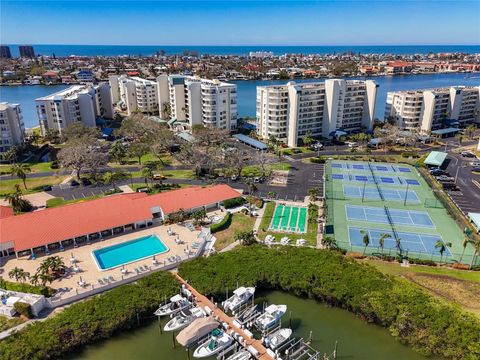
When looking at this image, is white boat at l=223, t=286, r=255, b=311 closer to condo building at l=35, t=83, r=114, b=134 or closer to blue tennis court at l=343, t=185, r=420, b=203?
blue tennis court at l=343, t=185, r=420, b=203

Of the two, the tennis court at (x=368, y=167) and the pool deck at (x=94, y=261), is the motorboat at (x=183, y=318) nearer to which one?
the pool deck at (x=94, y=261)

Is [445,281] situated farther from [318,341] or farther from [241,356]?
[241,356]

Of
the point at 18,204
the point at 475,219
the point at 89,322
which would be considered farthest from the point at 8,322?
the point at 475,219

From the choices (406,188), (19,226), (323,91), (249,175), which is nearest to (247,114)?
(323,91)

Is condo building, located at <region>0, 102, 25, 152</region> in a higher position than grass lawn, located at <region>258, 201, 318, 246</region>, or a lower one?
higher

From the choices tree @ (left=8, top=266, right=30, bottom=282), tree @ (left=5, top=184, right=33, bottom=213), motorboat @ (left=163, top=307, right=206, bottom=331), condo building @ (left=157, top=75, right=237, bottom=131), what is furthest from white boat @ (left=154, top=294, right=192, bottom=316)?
condo building @ (left=157, top=75, right=237, bottom=131)

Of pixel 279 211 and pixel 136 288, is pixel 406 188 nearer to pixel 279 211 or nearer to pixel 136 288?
pixel 279 211
